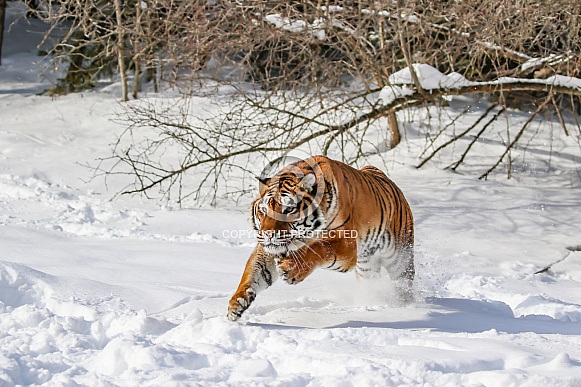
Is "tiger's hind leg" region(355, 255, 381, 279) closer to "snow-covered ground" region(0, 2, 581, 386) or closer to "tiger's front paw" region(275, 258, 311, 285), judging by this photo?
"snow-covered ground" region(0, 2, 581, 386)

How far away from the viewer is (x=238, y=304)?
364 cm

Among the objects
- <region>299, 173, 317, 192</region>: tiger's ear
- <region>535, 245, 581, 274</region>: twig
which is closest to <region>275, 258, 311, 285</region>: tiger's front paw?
<region>299, 173, 317, 192</region>: tiger's ear

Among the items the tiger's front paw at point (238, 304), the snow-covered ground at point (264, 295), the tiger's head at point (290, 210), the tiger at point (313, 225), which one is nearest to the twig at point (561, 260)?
the snow-covered ground at point (264, 295)

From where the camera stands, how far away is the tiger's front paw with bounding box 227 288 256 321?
11.9ft

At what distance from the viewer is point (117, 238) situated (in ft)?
22.6

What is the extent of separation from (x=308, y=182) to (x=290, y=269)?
48cm

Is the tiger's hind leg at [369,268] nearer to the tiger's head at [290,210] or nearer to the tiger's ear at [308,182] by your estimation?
the tiger's head at [290,210]

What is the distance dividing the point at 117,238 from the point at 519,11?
4.09m

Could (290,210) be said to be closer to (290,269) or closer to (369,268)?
(290,269)

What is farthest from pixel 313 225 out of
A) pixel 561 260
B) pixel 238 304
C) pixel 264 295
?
pixel 561 260

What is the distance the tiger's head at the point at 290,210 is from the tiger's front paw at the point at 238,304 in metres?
0.24

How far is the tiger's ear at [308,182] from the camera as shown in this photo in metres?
3.96

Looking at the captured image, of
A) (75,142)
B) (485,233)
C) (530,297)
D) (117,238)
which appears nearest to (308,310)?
(530,297)

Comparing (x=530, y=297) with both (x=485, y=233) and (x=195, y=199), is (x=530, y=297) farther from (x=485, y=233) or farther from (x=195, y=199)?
(x=195, y=199)
